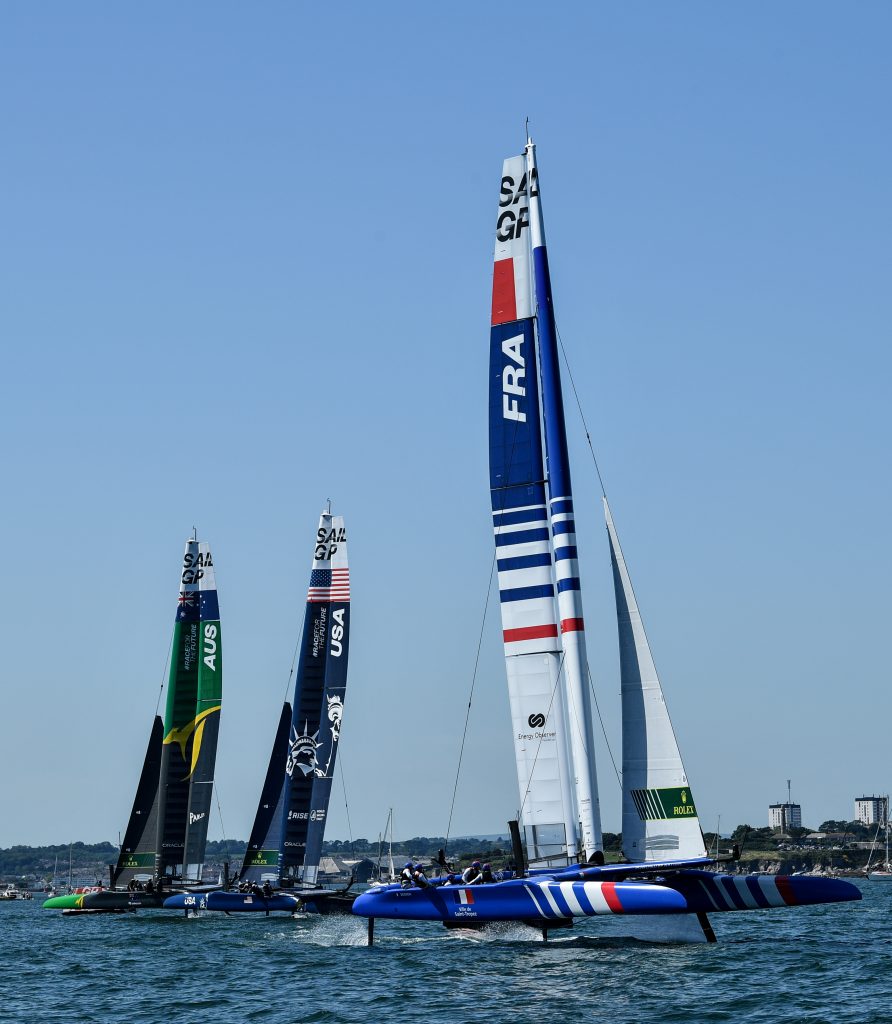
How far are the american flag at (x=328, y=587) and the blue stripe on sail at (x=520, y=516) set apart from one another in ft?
57.5

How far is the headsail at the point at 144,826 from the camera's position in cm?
5928

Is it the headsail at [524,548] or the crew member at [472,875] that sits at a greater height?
the headsail at [524,548]

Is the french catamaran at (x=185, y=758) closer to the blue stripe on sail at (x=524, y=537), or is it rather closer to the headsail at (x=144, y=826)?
Answer: the headsail at (x=144, y=826)

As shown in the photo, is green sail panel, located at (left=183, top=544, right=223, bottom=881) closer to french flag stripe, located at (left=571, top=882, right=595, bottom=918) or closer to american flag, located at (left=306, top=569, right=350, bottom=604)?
american flag, located at (left=306, top=569, right=350, bottom=604)

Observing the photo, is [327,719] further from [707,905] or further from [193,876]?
[707,905]

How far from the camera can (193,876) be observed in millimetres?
57500

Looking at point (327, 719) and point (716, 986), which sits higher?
point (327, 719)

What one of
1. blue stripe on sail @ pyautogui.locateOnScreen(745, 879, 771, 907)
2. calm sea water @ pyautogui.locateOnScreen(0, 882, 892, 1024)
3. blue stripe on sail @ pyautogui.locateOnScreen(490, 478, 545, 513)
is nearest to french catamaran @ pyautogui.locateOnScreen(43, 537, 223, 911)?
calm sea water @ pyautogui.locateOnScreen(0, 882, 892, 1024)

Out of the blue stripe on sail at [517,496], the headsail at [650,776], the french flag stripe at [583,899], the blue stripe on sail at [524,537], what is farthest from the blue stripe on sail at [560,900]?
the blue stripe on sail at [517,496]

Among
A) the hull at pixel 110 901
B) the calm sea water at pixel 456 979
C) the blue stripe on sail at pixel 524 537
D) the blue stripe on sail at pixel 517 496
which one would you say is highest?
the blue stripe on sail at pixel 517 496

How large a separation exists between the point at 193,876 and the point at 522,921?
30.4 meters

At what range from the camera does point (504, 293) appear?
3322 centimetres

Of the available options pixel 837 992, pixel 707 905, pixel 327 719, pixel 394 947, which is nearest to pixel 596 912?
pixel 707 905

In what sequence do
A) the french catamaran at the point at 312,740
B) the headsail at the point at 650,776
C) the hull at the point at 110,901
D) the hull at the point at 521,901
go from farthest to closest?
1. the hull at the point at 110,901
2. the french catamaran at the point at 312,740
3. the headsail at the point at 650,776
4. the hull at the point at 521,901
